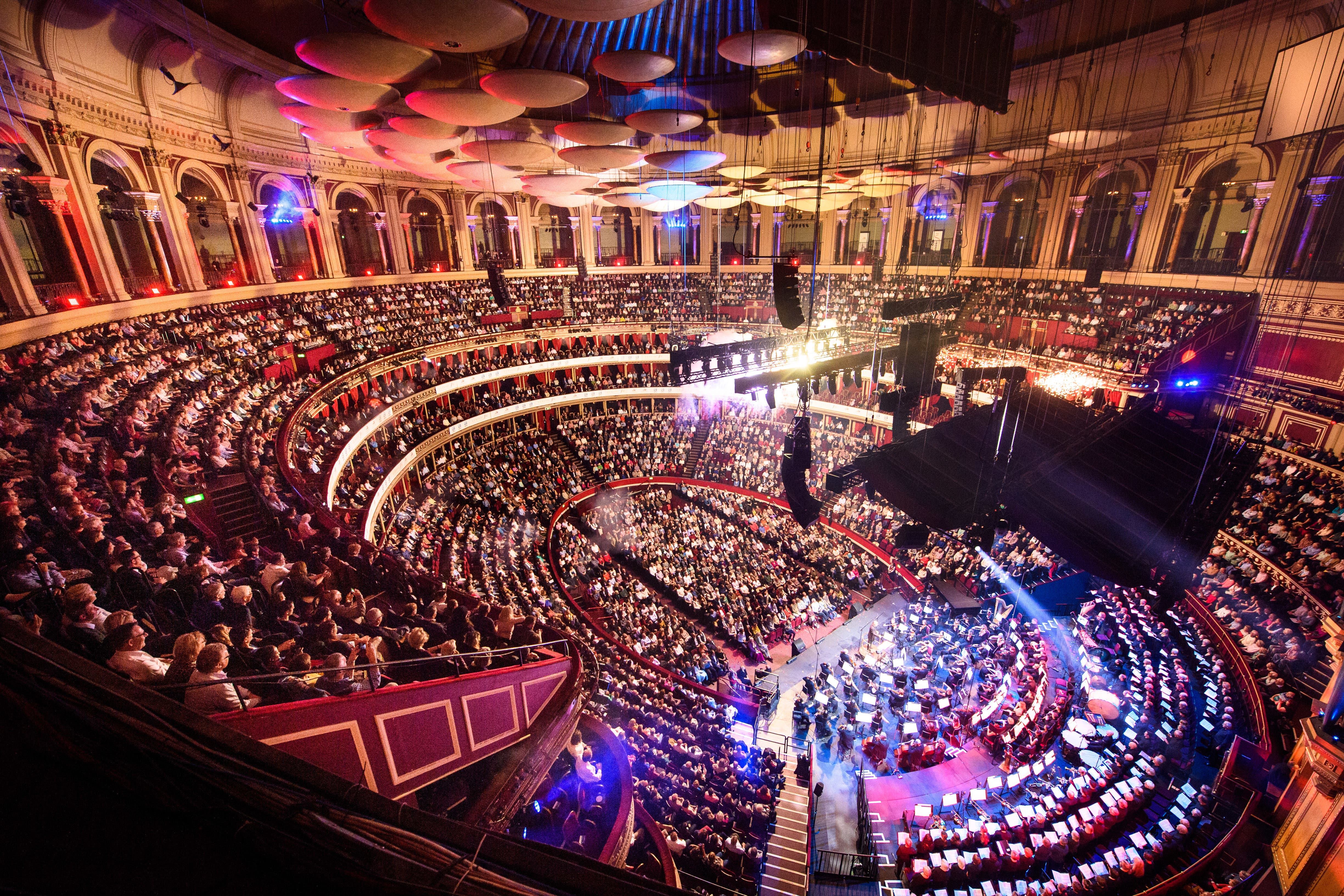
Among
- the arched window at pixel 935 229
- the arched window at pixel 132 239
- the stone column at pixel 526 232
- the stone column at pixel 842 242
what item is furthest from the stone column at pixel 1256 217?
the arched window at pixel 132 239

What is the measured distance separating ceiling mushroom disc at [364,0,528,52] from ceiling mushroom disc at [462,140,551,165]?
3204mm

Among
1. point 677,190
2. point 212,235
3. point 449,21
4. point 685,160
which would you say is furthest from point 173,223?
point 685,160

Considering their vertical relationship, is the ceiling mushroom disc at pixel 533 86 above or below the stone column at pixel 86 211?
above

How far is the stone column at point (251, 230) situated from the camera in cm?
1703

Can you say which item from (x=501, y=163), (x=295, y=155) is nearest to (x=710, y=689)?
(x=501, y=163)

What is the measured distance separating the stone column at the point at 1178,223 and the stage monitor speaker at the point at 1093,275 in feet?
14.9

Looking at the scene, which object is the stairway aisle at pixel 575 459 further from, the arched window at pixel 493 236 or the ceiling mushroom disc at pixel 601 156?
the ceiling mushroom disc at pixel 601 156

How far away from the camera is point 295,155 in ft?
61.9

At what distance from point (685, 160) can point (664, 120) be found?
0.86 m

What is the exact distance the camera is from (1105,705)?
1113cm

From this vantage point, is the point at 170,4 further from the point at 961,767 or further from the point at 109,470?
the point at 961,767

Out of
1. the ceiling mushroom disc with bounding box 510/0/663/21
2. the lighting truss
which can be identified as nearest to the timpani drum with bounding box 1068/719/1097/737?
the lighting truss

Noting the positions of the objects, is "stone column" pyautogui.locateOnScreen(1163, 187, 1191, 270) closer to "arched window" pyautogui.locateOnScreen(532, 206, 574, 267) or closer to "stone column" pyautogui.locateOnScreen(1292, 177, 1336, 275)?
"stone column" pyautogui.locateOnScreen(1292, 177, 1336, 275)

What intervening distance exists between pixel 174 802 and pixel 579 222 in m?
30.4
